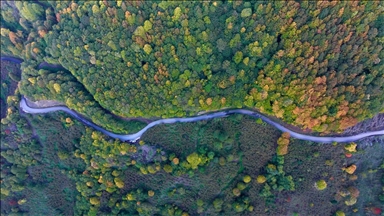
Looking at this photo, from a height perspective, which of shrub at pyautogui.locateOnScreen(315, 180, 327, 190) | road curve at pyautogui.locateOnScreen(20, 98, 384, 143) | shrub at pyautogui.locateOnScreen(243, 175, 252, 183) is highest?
road curve at pyautogui.locateOnScreen(20, 98, 384, 143)

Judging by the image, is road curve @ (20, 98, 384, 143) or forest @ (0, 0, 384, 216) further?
road curve @ (20, 98, 384, 143)

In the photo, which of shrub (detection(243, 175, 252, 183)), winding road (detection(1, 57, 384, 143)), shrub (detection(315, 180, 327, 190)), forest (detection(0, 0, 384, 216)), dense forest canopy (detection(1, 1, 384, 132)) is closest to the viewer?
dense forest canopy (detection(1, 1, 384, 132))

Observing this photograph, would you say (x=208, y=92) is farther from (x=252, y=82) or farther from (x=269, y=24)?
(x=269, y=24)

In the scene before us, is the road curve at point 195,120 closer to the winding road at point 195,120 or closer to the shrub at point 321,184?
the winding road at point 195,120

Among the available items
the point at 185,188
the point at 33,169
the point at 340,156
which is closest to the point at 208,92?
the point at 185,188

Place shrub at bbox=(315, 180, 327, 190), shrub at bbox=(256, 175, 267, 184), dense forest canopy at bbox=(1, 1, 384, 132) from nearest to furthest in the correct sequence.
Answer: dense forest canopy at bbox=(1, 1, 384, 132), shrub at bbox=(315, 180, 327, 190), shrub at bbox=(256, 175, 267, 184)

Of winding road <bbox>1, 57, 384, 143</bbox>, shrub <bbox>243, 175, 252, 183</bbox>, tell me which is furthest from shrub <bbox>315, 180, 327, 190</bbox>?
shrub <bbox>243, 175, 252, 183</bbox>

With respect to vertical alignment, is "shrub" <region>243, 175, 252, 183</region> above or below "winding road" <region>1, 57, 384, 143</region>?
below

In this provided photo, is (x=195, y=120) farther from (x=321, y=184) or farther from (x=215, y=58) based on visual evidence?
(x=321, y=184)

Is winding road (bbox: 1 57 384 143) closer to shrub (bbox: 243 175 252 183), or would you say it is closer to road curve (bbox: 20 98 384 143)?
road curve (bbox: 20 98 384 143)
